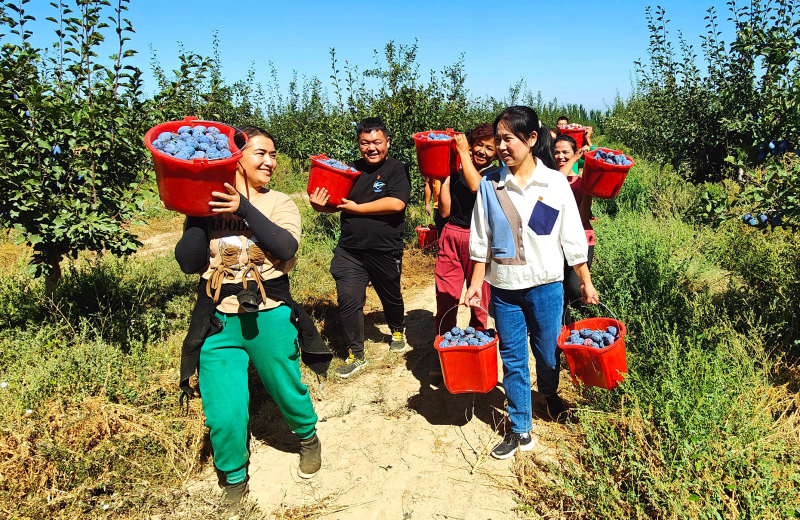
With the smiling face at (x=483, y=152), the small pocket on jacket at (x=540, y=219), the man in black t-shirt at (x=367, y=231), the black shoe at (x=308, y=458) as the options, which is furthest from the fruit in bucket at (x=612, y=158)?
the black shoe at (x=308, y=458)

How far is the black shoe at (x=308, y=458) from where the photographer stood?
279 centimetres

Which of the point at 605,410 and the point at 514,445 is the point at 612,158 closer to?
the point at 605,410

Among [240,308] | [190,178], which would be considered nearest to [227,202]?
[190,178]

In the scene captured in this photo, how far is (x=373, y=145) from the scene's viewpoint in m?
3.90

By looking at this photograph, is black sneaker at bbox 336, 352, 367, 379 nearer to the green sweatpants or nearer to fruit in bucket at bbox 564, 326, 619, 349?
the green sweatpants

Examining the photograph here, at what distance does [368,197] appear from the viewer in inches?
155

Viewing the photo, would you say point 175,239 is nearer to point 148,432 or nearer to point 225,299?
point 148,432

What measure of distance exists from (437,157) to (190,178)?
2.32 metres

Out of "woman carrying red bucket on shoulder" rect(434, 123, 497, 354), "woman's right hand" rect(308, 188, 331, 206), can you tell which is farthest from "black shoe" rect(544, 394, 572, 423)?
"woman's right hand" rect(308, 188, 331, 206)

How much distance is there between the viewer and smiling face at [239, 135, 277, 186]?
243 centimetres

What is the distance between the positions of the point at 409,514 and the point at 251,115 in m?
13.4

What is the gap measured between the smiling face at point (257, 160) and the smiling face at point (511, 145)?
1095mm

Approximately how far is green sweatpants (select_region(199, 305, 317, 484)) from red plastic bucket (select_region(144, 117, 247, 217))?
0.62 metres

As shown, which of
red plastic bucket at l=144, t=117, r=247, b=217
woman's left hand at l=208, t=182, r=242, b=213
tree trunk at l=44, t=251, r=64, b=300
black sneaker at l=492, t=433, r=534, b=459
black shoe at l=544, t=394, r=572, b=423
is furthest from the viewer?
tree trunk at l=44, t=251, r=64, b=300
